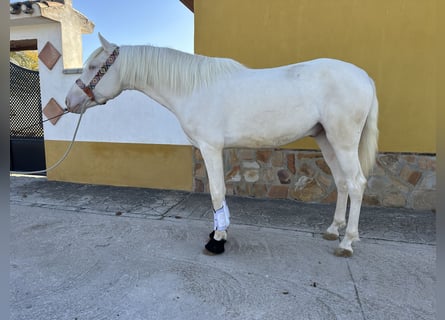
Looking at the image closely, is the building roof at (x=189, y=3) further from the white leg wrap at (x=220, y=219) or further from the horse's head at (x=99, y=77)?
the white leg wrap at (x=220, y=219)

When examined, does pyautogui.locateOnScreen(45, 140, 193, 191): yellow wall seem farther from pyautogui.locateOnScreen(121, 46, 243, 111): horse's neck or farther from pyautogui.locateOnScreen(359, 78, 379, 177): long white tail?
pyautogui.locateOnScreen(359, 78, 379, 177): long white tail

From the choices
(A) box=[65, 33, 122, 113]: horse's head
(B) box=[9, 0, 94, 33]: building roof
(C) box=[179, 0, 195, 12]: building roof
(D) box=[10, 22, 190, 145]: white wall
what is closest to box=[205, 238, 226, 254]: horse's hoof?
(A) box=[65, 33, 122, 113]: horse's head

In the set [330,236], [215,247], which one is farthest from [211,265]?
[330,236]

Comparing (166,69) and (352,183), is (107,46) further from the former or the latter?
(352,183)

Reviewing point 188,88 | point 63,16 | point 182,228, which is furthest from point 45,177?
point 188,88

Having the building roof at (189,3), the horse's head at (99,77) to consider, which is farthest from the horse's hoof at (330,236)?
the building roof at (189,3)

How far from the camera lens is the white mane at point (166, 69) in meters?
2.28

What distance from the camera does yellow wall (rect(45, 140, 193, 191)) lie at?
410 centimetres

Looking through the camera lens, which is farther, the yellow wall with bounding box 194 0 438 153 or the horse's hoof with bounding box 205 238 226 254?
the yellow wall with bounding box 194 0 438 153

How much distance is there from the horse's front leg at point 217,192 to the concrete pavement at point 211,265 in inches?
4.3

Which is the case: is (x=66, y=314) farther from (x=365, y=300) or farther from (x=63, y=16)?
(x=63, y=16)

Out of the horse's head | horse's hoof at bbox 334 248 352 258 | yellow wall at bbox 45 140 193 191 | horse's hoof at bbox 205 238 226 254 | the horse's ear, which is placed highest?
the horse's ear

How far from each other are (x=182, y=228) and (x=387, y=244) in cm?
192

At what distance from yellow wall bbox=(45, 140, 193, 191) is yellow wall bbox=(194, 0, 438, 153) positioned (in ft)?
5.48
